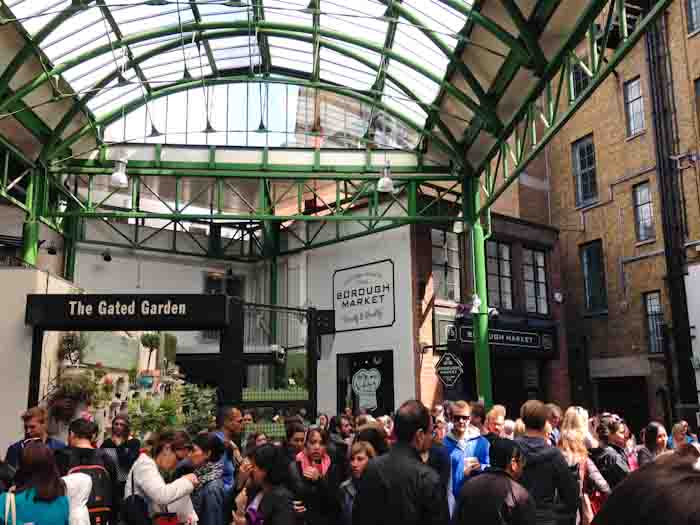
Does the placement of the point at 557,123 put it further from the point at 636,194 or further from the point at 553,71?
the point at 636,194

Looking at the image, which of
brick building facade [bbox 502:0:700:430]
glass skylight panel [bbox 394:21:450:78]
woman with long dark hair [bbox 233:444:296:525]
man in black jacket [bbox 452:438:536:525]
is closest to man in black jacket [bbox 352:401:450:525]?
woman with long dark hair [bbox 233:444:296:525]

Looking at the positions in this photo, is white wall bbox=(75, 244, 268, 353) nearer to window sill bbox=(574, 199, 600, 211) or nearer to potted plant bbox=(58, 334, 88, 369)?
potted plant bbox=(58, 334, 88, 369)

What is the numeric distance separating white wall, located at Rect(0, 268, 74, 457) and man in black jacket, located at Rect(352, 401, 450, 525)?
10.0 m

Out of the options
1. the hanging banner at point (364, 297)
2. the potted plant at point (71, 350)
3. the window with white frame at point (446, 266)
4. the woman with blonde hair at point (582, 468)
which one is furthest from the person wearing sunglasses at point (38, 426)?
the window with white frame at point (446, 266)

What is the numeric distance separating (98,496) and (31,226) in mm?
13297

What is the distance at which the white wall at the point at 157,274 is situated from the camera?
71.7 ft

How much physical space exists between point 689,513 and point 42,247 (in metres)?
21.1

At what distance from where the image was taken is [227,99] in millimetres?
19281

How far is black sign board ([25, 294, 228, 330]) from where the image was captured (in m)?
11.2

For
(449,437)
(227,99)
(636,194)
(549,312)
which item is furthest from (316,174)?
(449,437)

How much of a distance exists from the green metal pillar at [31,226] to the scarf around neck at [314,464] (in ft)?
40.0

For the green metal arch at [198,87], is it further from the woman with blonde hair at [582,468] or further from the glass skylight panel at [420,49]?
the woman with blonde hair at [582,468]

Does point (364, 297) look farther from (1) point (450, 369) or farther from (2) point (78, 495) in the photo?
(2) point (78, 495)

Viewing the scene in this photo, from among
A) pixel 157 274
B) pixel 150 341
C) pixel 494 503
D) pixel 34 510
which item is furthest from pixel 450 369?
pixel 494 503
